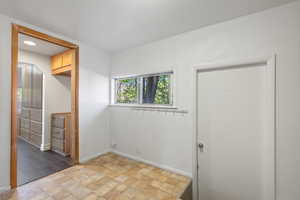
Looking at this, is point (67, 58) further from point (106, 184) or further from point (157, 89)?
point (106, 184)

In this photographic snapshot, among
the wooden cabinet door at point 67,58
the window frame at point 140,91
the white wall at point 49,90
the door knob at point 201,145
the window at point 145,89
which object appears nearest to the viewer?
the door knob at point 201,145

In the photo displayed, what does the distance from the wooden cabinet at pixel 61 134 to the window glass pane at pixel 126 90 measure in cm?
127

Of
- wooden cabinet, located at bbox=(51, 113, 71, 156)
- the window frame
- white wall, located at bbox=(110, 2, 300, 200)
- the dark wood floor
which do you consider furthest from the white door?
wooden cabinet, located at bbox=(51, 113, 71, 156)

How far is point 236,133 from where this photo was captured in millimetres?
1766

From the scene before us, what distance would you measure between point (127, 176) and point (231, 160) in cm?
155

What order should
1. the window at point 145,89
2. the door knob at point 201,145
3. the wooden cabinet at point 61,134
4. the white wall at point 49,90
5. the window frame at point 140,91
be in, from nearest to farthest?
the door knob at point 201,145 < the window frame at point 140,91 < the window at point 145,89 < the wooden cabinet at point 61,134 < the white wall at point 49,90

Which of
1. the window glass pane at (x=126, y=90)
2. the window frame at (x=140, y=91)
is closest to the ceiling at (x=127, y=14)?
the window frame at (x=140, y=91)

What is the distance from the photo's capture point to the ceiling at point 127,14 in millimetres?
1487

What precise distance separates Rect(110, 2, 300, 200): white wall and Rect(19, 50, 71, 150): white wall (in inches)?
67.4

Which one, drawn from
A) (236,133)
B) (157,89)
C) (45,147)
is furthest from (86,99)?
(236,133)

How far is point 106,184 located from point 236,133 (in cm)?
193

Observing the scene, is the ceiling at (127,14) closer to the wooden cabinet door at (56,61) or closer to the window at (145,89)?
the window at (145,89)

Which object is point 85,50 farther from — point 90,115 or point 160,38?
point 160,38

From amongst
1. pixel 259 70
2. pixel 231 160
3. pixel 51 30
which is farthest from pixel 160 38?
pixel 231 160
